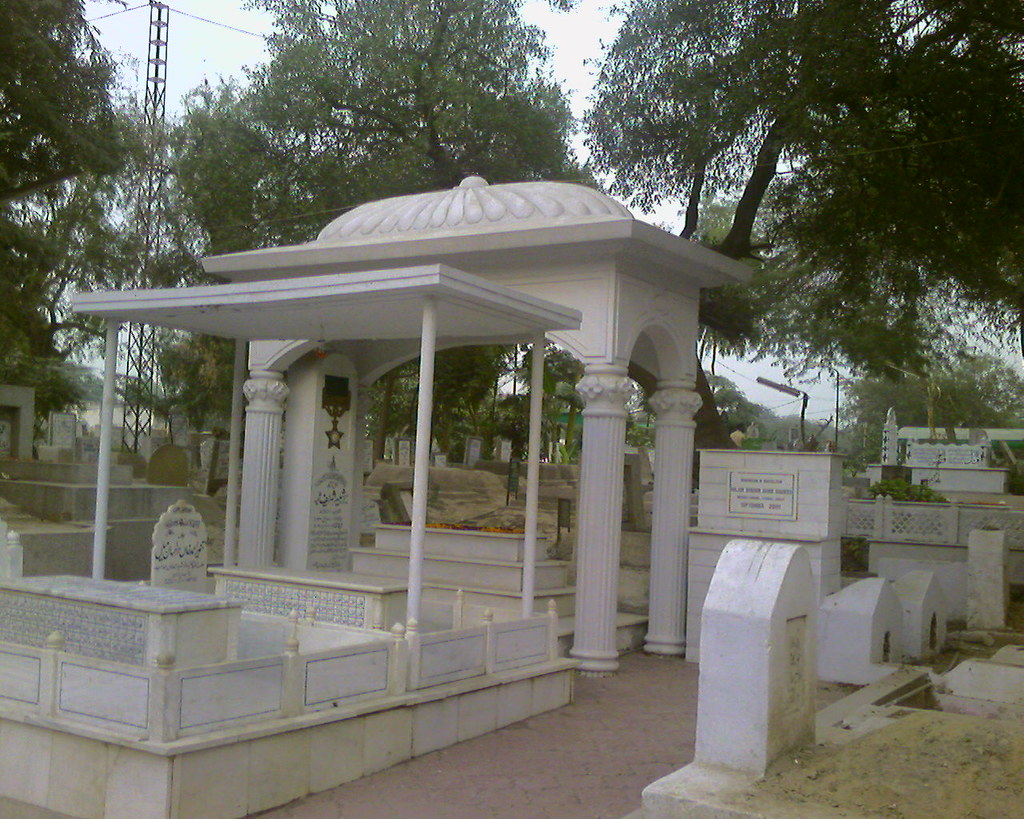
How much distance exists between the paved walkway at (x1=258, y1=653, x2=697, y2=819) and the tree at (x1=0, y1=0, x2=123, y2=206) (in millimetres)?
13376

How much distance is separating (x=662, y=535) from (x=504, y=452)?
22.2m

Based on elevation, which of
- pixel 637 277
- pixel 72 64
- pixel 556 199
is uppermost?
pixel 72 64

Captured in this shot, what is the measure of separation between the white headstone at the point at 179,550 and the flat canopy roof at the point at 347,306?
1677 mm

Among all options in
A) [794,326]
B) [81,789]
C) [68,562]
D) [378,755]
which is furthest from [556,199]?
[794,326]

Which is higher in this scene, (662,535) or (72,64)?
(72,64)

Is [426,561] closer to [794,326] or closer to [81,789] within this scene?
[81,789]

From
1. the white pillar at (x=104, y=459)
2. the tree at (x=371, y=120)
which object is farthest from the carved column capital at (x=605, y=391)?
the tree at (x=371, y=120)

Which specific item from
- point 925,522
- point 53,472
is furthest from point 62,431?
point 925,522

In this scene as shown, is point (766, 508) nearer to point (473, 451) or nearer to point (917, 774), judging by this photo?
point (917, 774)

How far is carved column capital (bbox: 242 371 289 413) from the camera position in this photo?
1061 centimetres

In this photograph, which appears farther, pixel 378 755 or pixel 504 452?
pixel 504 452

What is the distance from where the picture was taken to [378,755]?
628cm

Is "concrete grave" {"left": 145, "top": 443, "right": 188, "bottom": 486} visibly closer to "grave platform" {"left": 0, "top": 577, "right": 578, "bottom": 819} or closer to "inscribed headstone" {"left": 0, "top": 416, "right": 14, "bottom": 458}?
"inscribed headstone" {"left": 0, "top": 416, "right": 14, "bottom": 458}

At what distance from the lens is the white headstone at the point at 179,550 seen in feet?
28.8
